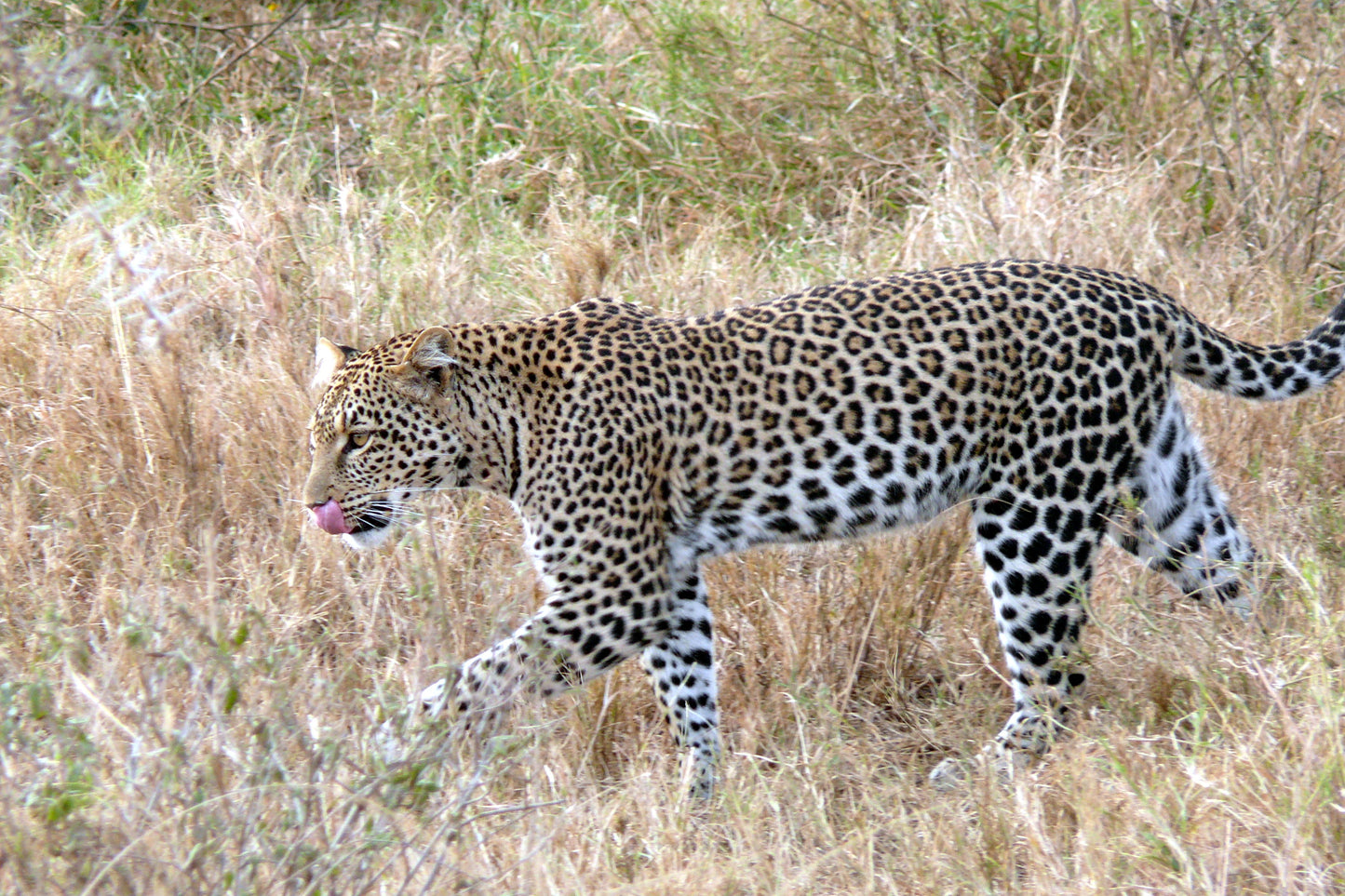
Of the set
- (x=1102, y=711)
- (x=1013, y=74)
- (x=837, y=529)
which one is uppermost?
(x=1013, y=74)

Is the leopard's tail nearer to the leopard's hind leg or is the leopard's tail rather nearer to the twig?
the leopard's hind leg

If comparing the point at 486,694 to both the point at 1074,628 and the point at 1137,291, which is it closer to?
the point at 1074,628

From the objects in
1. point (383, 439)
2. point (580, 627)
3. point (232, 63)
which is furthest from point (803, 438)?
point (232, 63)

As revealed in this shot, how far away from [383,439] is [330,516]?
11.3 inches

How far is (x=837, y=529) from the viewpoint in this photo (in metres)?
5.17

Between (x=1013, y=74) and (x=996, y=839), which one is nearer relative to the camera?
(x=996, y=839)

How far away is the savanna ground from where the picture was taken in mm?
3531

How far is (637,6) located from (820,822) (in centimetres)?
628

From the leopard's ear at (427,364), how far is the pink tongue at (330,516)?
42cm

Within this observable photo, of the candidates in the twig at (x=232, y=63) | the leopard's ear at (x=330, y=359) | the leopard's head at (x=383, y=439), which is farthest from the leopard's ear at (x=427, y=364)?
the twig at (x=232, y=63)

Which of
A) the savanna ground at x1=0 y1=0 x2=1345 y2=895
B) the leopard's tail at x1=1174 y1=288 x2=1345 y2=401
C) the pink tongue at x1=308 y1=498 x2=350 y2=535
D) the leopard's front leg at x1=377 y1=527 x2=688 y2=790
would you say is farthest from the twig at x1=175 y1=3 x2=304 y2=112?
the leopard's tail at x1=1174 y1=288 x2=1345 y2=401

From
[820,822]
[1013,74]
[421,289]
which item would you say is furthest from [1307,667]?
[1013,74]

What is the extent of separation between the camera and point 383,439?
16.5 ft

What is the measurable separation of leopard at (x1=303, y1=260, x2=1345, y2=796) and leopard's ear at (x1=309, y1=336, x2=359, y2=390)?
0.25ft
